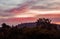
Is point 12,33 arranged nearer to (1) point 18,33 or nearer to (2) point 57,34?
(1) point 18,33

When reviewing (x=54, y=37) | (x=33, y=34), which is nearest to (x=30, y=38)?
(x=33, y=34)

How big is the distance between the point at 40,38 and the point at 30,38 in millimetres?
1138

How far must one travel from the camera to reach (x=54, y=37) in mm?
27812

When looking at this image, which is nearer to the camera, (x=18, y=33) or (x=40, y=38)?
(x=40, y=38)

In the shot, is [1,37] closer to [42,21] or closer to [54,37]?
[54,37]

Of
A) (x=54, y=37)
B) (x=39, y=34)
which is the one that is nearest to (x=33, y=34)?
(x=39, y=34)

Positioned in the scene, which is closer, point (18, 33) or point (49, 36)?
point (49, 36)

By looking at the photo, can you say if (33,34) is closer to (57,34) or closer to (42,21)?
(57,34)

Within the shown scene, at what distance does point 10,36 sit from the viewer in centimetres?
2955

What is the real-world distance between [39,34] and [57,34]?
2075mm

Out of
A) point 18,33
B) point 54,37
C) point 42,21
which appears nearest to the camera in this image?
point 54,37

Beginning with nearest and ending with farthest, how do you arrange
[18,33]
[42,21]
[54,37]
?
1. [54,37]
2. [18,33]
3. [42,21]

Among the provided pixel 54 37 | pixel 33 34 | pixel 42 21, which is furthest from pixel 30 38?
pixel 42 21

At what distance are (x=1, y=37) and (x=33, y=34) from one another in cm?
393
